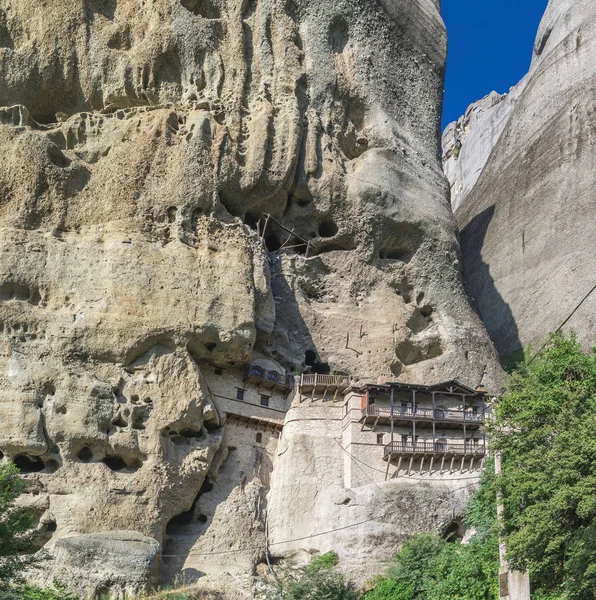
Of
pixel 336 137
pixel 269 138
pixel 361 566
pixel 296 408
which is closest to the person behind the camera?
pixel 361 566

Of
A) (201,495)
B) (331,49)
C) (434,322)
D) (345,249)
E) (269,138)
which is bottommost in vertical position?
(201,495)

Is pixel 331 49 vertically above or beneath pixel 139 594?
above

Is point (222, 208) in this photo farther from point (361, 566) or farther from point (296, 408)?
point (361, 566)

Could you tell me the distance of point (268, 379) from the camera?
3241 centimetres

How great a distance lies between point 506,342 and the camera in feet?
131

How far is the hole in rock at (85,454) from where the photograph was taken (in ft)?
92.3

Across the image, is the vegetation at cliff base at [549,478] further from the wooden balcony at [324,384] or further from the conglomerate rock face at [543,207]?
the conglomerate rock face at [543,207]

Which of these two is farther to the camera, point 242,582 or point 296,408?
point 296,408

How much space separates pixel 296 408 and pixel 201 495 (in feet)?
16.1

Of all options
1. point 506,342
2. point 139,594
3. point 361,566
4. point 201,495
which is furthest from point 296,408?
point 506,342

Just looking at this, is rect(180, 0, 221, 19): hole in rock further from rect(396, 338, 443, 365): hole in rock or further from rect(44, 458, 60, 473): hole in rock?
rect(44, 458, 60, 473): hole in rock

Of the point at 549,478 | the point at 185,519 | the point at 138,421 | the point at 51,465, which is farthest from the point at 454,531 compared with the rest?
the point at 51,465

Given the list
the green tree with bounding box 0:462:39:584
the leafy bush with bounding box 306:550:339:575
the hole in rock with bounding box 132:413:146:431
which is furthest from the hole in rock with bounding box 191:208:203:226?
the green tree with bounding box 0:462:39:584

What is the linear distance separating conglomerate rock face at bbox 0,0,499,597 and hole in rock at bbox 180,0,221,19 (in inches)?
5.3
